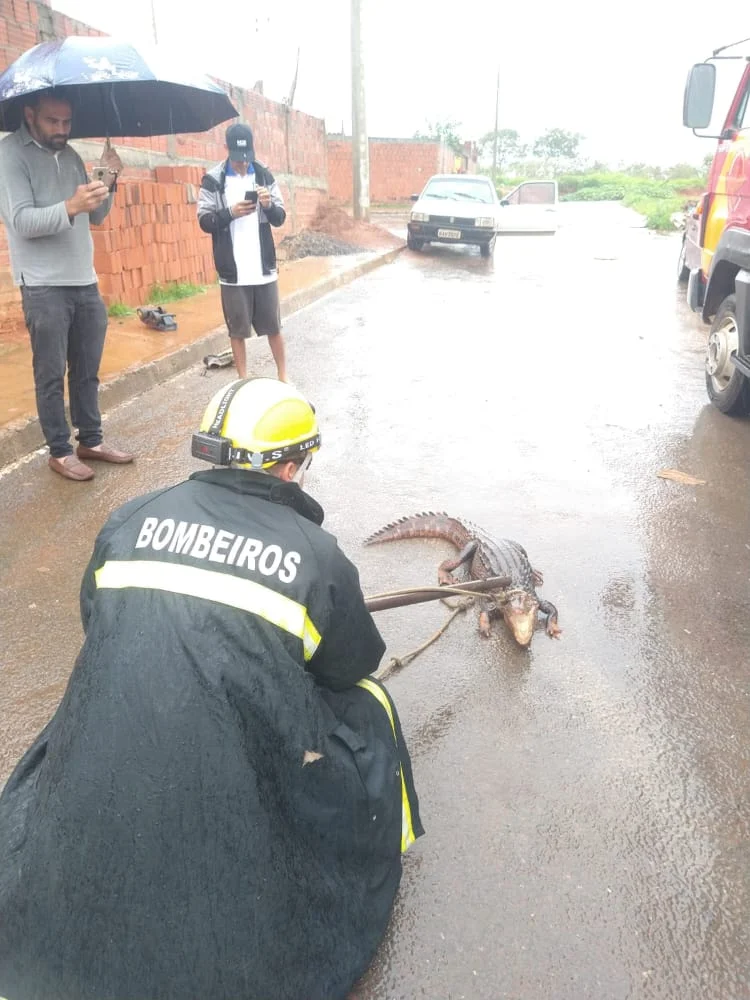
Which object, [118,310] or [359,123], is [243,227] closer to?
[118,310]

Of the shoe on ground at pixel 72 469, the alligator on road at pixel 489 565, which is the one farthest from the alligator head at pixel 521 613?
the shoe on ground at pixel 72 469

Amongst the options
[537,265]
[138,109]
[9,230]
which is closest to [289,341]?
[138,109]

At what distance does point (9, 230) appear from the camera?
4.31 meters

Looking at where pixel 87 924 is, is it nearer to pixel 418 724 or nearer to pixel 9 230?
pixel 418 724

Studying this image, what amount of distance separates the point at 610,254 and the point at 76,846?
725 inches

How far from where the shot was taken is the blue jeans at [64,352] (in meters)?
4.45

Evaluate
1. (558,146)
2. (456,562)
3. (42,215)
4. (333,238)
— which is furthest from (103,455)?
(558,146)

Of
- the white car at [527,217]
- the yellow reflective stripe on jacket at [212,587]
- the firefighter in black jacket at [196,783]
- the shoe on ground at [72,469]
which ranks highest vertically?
the yellow reflective stripe on jacket at [212,587]

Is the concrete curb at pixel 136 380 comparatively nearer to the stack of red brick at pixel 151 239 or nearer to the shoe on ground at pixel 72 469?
the shoe on ground at pixel 72 469

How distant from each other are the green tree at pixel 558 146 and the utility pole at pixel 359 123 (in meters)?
56.8

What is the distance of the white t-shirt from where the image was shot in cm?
583

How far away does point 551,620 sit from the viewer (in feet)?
11.7

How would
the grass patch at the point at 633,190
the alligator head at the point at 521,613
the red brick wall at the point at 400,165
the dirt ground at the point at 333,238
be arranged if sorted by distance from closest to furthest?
A: the alligator head at the point at 521,613 → the dirt ground at the point at 333,238 → the red brick wall at the point at 400,165 → the grass patch at the point at 633,190

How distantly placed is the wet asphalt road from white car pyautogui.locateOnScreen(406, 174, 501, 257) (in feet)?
28.5
